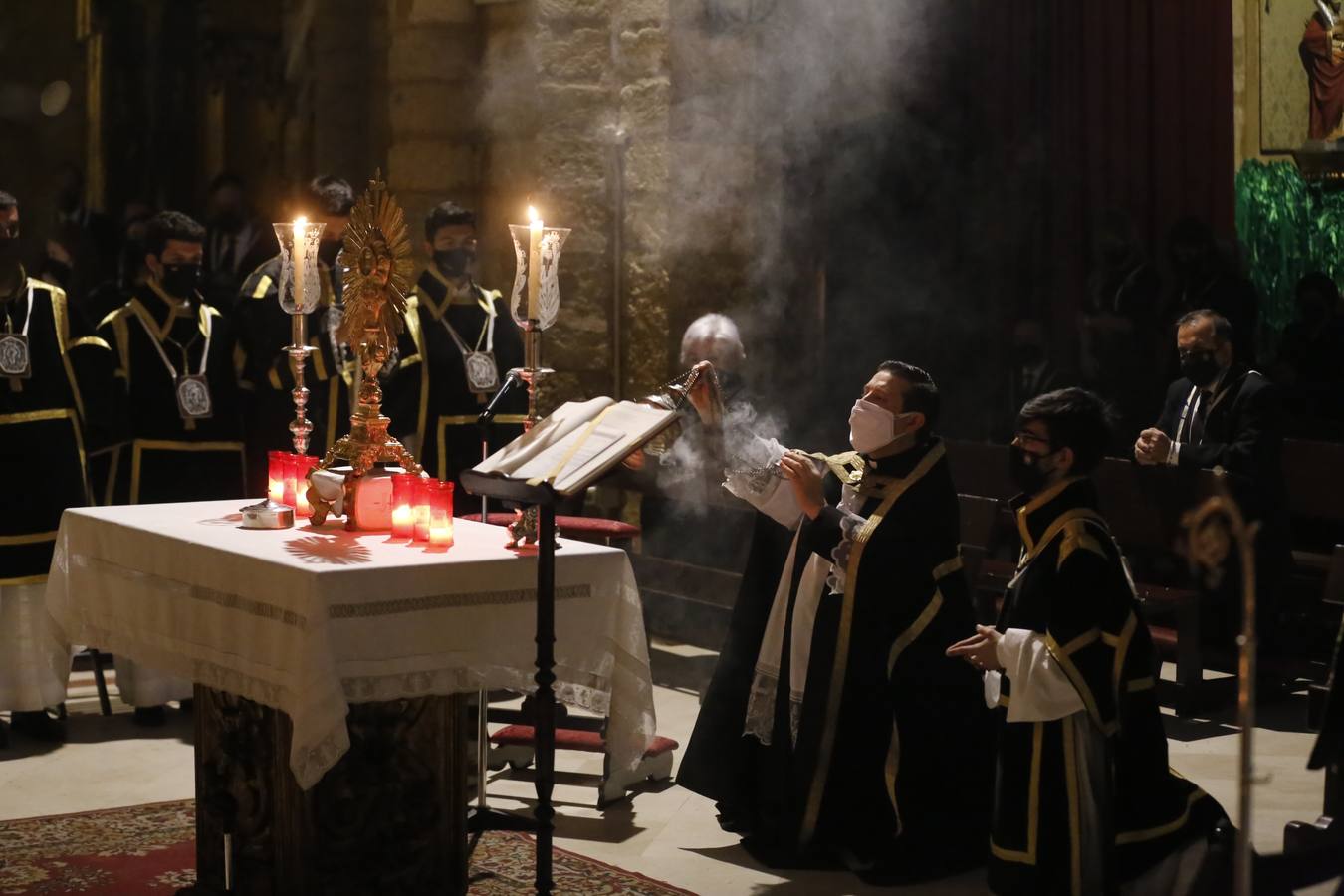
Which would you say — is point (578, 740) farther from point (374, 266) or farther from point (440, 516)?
point (374, 266)

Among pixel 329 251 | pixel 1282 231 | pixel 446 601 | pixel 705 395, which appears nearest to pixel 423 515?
pixel 446 601

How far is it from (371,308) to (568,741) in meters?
2.01

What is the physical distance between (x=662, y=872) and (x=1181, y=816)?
4.86 feet

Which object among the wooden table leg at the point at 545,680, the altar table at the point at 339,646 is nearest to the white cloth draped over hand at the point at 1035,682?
the altar table at the point at 339,646

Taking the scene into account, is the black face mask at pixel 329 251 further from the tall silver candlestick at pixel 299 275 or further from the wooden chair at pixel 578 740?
the tall silver candlestick at pixel 299 275

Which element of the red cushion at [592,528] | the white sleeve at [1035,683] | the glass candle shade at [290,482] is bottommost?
the white sleeve at [1035,683]

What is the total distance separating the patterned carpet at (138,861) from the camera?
16.5ft

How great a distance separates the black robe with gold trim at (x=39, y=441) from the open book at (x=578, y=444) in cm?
287

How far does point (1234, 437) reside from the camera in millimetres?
7414

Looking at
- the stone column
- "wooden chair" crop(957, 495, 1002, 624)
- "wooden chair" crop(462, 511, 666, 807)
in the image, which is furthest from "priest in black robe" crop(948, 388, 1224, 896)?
the stone column

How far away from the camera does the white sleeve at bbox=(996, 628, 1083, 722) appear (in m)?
4.59

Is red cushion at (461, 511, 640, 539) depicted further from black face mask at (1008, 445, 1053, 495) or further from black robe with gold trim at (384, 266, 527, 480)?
black face mask at (1008, 445, 1053, 495)

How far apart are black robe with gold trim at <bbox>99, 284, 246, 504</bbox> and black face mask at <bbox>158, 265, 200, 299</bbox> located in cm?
4

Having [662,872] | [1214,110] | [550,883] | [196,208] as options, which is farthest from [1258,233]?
[196,208]
